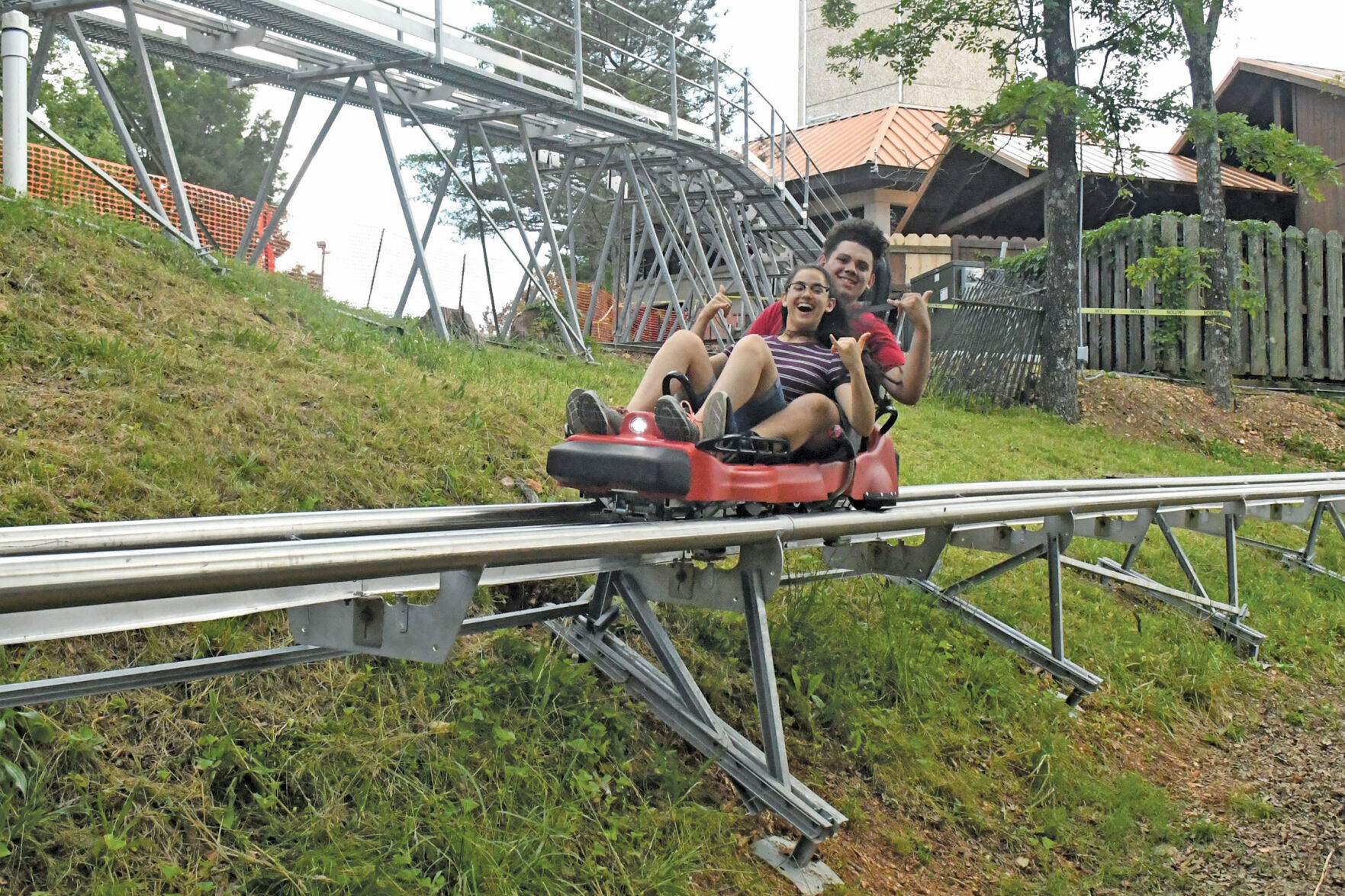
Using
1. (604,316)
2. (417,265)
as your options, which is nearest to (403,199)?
(417,265)

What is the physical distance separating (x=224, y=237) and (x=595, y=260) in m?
16.3

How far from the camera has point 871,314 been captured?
15.6ft

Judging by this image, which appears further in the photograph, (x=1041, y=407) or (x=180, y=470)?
(x=1041, y=407)

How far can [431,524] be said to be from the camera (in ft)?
12.7

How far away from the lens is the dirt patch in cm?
1323

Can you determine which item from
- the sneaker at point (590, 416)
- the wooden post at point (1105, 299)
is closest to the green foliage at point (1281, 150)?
the wooden post at point (1105, 299)

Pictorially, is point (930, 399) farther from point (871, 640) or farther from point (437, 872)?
point (437, 872)

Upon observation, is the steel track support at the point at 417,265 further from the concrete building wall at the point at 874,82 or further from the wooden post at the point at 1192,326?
the concrete building wall at the point at 874,82

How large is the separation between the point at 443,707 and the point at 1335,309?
52.0 feet

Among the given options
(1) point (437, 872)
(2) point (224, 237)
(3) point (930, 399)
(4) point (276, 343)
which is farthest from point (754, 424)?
(2) point (224, 237)

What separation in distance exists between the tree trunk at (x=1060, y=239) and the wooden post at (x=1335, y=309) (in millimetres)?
4176

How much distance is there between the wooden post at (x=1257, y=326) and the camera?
15797 millimetres

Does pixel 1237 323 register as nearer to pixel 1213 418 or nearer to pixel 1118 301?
pixel 1118 301

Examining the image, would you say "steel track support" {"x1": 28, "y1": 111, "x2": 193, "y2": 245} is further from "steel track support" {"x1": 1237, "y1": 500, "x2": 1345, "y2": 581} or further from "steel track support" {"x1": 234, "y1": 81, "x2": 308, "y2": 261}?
"steel track support" {"x1": 1237, "y1": 500, "x2": 1345, "y2": 581}
